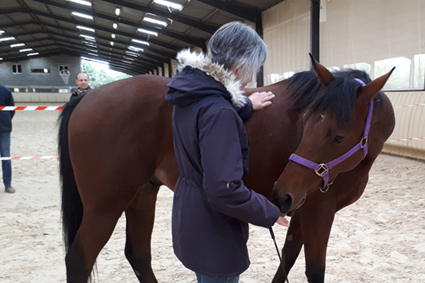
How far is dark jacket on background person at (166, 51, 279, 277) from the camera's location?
0.97 meters

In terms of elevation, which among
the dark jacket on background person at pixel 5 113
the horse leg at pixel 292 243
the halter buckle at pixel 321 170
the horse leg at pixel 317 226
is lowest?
the horse leg at pixel 292 243

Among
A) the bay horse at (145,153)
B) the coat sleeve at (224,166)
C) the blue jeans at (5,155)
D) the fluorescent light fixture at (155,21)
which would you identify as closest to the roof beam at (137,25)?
the fluorescent light fixture at (155,21)

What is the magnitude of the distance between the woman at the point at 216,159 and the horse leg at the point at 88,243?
→ 32.1 inches

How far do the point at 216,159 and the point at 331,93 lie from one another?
739 millimetres

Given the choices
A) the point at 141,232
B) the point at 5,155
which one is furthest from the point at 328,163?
the point at 5,155

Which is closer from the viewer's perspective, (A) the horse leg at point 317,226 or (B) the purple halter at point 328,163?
(B) the purple halter at point 328,163

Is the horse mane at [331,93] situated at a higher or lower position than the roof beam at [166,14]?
lower

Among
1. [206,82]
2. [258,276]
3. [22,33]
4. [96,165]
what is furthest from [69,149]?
[22,33]

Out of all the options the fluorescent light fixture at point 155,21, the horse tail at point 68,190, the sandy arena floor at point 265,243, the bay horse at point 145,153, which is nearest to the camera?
the bay horse at point 145,153

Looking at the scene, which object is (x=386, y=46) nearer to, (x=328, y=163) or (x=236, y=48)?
(x=328, y=163)

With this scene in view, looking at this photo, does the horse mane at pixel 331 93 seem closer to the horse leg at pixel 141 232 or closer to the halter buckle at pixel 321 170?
the halter buckle at pixel 321 170

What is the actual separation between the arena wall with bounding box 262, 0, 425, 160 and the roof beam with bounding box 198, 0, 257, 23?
2359 mm

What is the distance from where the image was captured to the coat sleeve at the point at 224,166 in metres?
0.96

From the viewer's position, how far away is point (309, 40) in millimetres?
9211
